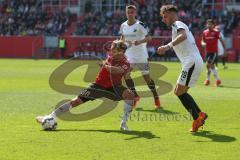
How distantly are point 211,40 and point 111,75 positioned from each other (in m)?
12.2

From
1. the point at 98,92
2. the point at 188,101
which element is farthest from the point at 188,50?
the point at 98,92

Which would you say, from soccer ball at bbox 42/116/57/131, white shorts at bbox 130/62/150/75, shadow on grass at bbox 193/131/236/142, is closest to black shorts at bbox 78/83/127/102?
soccer ball at bbox 42/116/57/131

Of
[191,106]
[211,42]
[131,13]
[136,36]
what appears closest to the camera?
[191,106]

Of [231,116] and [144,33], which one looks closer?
[231,116]

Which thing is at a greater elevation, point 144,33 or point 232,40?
point 144,33

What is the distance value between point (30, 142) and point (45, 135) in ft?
2.31

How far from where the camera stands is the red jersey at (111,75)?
34.1 ft

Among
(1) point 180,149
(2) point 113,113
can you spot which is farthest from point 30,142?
(2) point 113,113

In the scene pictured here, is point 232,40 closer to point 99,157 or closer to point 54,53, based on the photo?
point 54,53

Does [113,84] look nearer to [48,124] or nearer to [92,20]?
[48,124]

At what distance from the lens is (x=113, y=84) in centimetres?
1054

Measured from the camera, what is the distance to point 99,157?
311 inches

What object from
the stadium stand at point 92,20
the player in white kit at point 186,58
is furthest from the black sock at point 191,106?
the stadium stand at point 92,20

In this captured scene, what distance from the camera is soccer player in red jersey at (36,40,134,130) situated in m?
10.3
